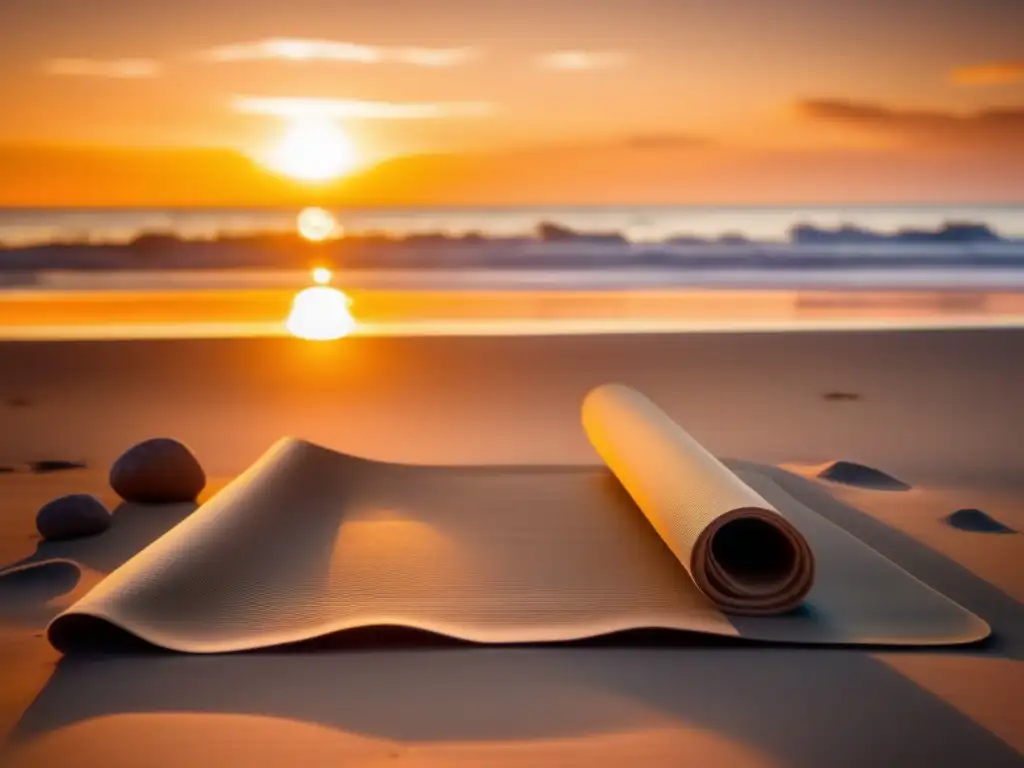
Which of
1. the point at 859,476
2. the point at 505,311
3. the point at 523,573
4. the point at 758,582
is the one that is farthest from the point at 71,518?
the point at 505,311

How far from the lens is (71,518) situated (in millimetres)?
2266

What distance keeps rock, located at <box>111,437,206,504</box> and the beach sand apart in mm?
79

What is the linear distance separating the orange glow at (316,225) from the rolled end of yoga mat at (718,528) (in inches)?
402

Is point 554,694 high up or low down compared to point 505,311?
down

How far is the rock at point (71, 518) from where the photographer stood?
2.26m

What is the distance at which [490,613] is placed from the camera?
1.60 metres

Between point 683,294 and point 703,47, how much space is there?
214 centimetres

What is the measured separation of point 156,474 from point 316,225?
1071 centimetres

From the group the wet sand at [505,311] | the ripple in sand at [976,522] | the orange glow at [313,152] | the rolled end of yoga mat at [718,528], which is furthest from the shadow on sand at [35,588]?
the orange glow at [313,152]

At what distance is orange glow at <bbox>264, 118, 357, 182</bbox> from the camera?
404 inches

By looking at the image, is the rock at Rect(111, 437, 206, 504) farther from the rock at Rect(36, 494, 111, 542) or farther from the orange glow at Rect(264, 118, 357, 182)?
the orange glow at Rect(264, 118, 357, 182)

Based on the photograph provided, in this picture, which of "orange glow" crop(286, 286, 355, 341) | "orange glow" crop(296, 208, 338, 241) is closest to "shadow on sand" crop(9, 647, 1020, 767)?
"orange glow" crop(286, 286, 355, 341)

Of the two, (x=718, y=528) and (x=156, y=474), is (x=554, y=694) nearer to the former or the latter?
(x=718, y=528)

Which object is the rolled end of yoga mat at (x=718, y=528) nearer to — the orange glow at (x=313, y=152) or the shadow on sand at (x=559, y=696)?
the shadow on sand at (x=559, y=696)
